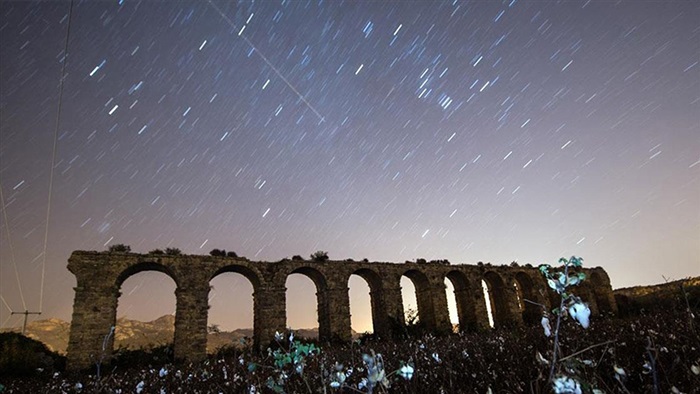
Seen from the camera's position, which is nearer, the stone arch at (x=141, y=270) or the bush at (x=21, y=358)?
the bush at (x=21, y=358)

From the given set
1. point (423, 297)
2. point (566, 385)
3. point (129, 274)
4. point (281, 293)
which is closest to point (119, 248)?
point (129, 274)

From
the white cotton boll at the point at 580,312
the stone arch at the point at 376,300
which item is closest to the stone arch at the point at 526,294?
the stone arch at the point at 376,300

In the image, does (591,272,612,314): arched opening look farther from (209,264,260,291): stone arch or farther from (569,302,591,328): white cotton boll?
(569,302,591,328): white cotton boll

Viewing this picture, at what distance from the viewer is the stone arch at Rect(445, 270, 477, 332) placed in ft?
82.4

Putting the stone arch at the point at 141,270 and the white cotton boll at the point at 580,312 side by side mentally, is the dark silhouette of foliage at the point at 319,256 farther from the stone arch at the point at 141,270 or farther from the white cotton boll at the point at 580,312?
the white cotton boll at the point at 580,312

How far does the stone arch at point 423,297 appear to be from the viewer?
23.8m

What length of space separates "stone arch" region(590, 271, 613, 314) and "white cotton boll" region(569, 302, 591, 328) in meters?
36.8

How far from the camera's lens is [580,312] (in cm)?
121

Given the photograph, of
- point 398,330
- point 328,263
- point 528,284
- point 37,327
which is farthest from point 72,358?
point 37,327

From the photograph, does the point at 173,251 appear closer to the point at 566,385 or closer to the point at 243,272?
the point at 243,272

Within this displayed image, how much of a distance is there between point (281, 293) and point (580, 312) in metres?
19.6

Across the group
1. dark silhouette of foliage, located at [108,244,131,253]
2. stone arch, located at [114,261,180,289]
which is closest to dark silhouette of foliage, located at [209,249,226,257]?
stone arch, located at [114,261,180,289]

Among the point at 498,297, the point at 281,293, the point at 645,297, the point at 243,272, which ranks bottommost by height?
the point at 645,297

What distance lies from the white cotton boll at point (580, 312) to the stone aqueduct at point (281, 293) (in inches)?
564
